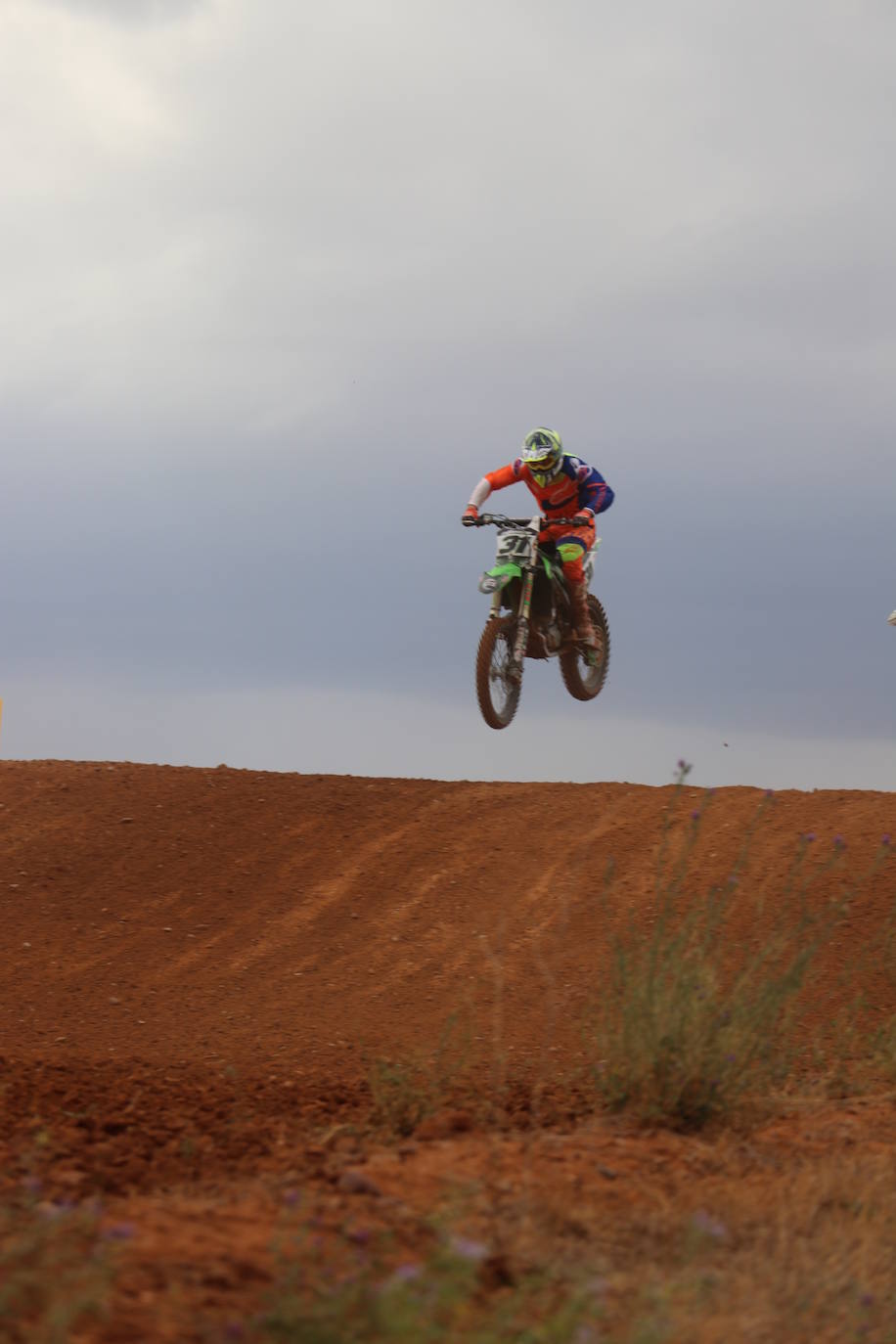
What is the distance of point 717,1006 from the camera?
18.5ft

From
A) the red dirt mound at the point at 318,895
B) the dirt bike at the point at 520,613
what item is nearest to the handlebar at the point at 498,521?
the dirt bike at the point at 520,613

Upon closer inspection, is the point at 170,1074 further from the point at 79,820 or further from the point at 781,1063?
the point at 79,820

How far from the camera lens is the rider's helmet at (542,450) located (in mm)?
13117

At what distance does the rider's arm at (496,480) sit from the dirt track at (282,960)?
9.66ft

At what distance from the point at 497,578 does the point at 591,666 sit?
2.33 m

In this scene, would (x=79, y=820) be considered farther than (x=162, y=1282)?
Yes

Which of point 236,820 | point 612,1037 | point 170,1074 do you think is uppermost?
point 236,820

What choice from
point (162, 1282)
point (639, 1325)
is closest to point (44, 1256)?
point (162, 1282)

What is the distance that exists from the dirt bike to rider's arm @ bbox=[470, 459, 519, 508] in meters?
0.51

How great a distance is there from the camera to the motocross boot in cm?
1319

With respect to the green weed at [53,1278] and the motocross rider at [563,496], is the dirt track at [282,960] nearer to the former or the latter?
the green weed at [53,1278]

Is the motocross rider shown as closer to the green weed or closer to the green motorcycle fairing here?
the green motorcycle fairing

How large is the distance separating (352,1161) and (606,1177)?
Result: 0.87 meters

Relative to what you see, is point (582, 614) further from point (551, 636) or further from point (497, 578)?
point (497, 578)
